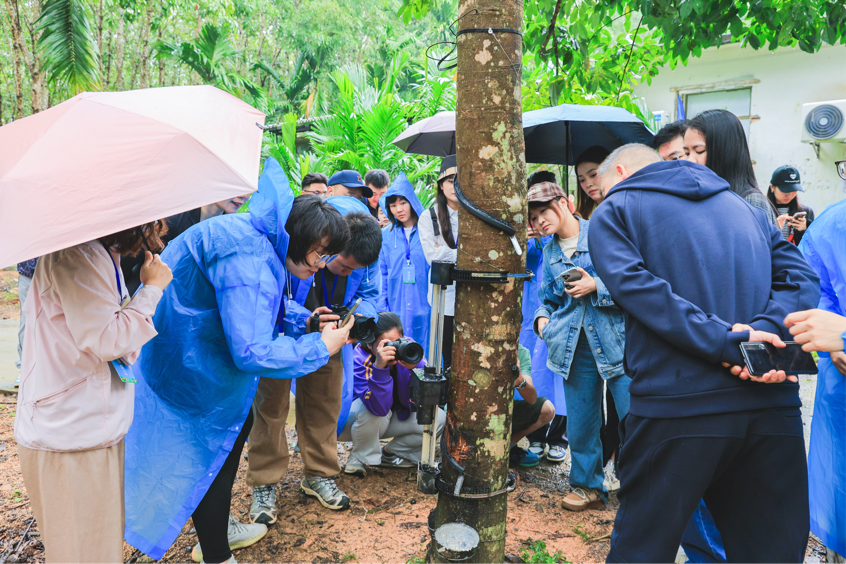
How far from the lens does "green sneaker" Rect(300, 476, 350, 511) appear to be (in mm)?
3129

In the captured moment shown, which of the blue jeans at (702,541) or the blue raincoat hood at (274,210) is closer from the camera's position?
the blue jeans at (702,541)

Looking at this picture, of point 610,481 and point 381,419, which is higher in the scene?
point 381,419

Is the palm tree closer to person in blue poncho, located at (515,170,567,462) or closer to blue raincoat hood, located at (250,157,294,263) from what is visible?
person in blue poncho, located at (515,170,567,462)

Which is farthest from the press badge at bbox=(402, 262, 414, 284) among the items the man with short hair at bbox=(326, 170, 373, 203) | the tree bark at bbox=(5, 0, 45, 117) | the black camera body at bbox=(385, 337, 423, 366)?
the tree bark at bbox=(5, 0, 45, 117)

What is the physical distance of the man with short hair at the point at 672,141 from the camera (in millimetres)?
2894

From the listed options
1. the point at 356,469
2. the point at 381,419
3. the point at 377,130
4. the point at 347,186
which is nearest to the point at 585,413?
the point at 381,419

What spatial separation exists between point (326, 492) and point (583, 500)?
1.39 metres

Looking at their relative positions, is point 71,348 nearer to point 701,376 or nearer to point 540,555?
point 701,376

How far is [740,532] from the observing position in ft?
5.79

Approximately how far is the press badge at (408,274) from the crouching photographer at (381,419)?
1.39m

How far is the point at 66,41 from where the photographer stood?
27.9ft

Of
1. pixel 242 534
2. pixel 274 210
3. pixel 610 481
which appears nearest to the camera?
pixel 274 210

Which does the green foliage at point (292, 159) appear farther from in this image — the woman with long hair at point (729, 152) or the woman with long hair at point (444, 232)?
the woman with long hair at point (729, 152)

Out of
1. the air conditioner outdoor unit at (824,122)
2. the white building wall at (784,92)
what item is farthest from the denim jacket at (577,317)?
the white building wall at (784,92)
